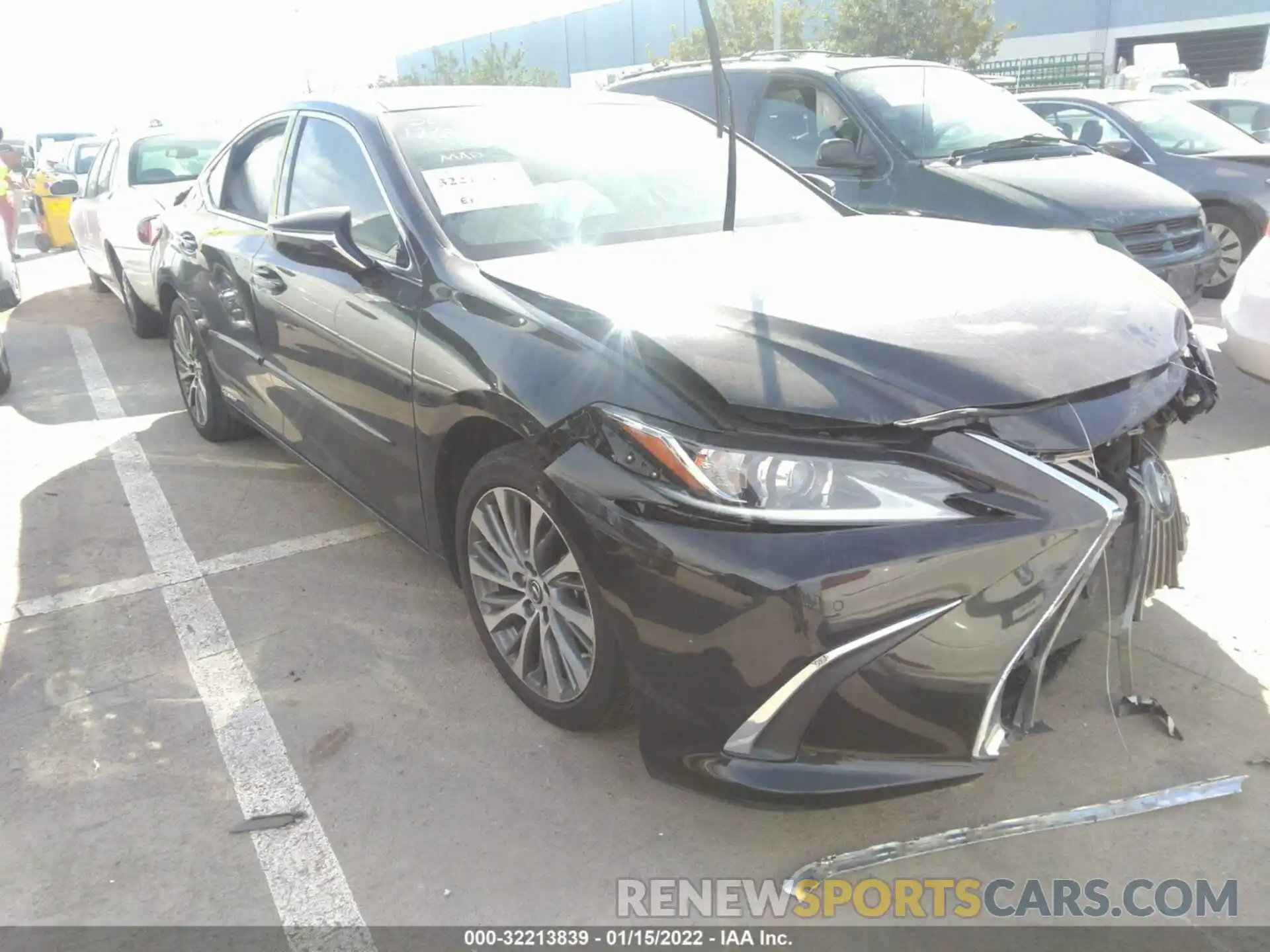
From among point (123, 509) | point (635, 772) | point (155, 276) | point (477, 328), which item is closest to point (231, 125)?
point (155, 276)

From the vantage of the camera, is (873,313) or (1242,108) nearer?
(873,313)

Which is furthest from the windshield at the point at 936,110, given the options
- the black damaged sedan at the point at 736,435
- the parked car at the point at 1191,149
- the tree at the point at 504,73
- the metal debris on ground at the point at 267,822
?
the tree at the point at 504,73

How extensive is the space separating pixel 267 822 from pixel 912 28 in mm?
26695

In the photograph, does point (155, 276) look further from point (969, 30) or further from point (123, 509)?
point (969, 30)

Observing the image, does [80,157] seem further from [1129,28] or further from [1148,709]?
[1129,28]

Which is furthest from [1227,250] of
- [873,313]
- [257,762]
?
[257,762]

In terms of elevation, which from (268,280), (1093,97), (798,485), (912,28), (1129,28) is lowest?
(798,485)

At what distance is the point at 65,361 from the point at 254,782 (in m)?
6.01

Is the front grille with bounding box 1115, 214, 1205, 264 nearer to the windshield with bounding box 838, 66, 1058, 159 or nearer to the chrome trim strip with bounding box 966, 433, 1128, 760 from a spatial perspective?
the windshield with bounding box 838, 66, 1058, 159

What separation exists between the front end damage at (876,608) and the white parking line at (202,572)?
2.18 meters

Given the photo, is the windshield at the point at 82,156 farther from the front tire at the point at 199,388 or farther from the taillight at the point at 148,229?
the front tire at the point at 199,388

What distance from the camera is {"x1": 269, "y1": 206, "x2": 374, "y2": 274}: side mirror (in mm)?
A: 3084

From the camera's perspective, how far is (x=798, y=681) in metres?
1.98

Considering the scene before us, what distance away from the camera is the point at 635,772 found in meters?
2.65
